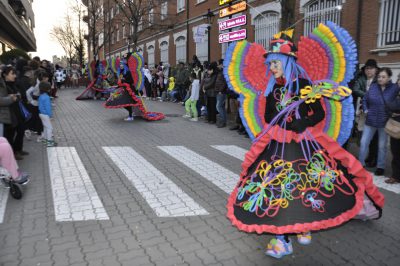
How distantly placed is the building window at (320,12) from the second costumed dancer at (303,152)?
33.4 feet

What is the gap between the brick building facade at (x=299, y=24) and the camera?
10.6 m

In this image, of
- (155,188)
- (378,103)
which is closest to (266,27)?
(378,103)

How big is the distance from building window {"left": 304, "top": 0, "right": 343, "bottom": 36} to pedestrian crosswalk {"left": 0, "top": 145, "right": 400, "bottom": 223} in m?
7.26

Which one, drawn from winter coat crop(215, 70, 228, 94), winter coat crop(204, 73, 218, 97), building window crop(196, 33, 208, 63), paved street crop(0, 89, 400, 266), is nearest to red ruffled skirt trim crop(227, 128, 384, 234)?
paved street crop(0, 89, 400, 266)

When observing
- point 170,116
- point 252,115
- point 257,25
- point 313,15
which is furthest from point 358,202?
point 257,25

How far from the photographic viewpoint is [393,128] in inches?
222

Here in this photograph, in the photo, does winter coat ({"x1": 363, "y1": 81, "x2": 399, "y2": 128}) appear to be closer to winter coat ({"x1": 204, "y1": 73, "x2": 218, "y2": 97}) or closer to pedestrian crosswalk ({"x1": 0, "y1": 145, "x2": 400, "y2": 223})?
pedestrian crosswalk ({"x1": 0, "y1": 145, "x2": 400, "y2": 223})

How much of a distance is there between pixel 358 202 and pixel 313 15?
12081 mm

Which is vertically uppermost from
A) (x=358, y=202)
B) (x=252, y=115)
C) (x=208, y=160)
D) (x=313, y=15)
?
(x=313, y=15)

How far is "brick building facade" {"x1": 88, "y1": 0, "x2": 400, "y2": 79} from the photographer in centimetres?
1058

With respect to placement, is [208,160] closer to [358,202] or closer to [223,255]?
[223,255]

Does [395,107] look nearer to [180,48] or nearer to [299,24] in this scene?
[299,24]

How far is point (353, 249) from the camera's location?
3561 millimetres

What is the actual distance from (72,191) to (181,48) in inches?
822
